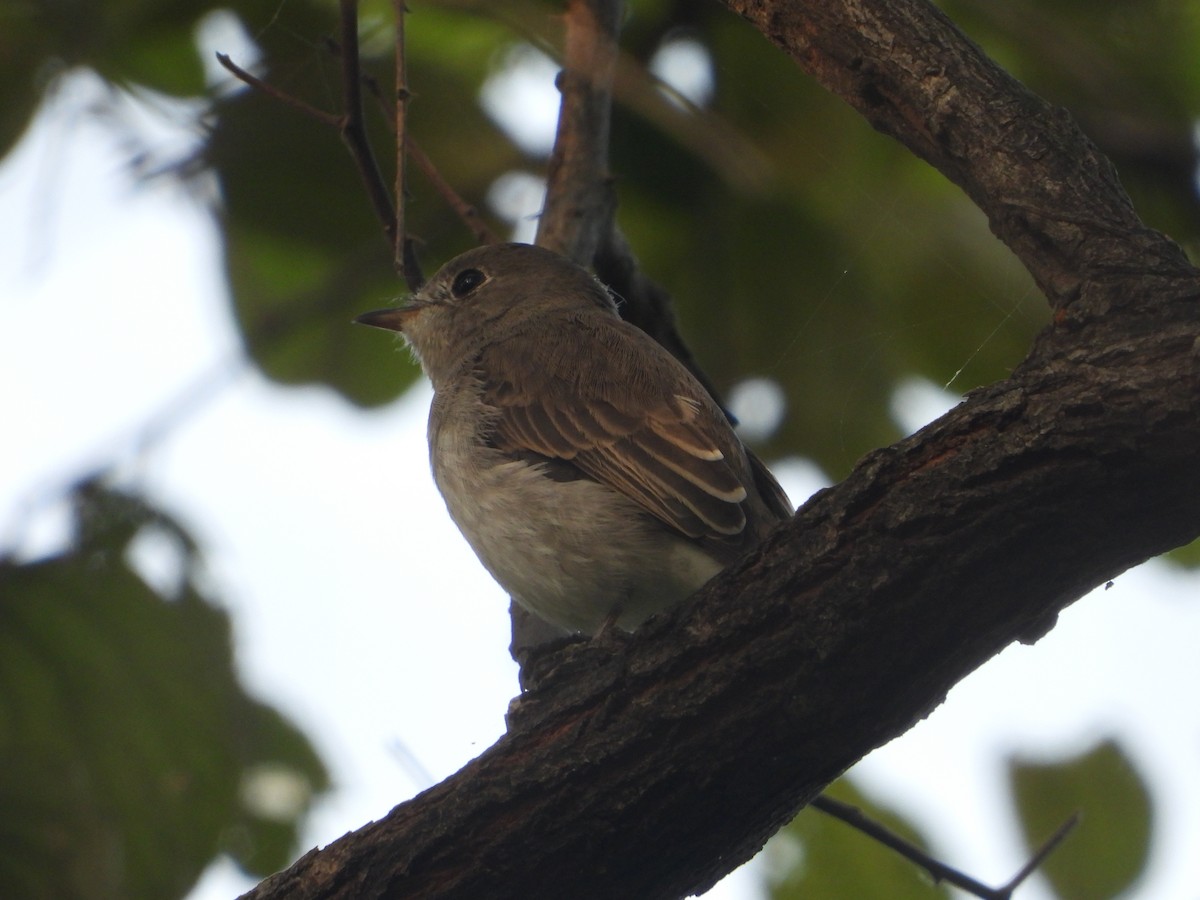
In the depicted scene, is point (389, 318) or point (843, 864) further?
point (389, 318)

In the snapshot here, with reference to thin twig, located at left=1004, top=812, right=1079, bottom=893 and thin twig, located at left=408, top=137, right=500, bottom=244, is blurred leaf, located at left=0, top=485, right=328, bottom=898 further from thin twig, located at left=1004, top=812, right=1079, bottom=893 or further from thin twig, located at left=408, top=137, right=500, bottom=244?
thin twig, located at left=1004, top=812, right=1079, bottom=893

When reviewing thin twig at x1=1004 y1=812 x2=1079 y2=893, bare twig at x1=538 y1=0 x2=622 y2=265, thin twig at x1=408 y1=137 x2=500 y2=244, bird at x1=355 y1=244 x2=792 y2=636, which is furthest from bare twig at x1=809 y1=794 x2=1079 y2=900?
thin twig at x1=408 y1=137 x2=500 y2=244

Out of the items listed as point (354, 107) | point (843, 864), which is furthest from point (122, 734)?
point (843, 864)

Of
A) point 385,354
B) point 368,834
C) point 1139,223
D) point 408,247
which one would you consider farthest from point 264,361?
point 1139,223

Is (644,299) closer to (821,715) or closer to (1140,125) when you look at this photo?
(1140,125)

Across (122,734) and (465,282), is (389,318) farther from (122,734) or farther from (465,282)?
(122,734)

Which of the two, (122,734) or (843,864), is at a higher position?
(122,734)

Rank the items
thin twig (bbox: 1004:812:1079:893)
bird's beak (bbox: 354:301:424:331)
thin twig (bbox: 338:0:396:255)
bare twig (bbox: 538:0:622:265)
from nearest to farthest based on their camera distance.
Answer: thin twig (bbox: 1004:812:1079:893)
thin twig (bbox: 338:0:396:255)
bare twig (bbox: 538:0:622:265)
bird's beak (bbox: 354:301:424:331)
